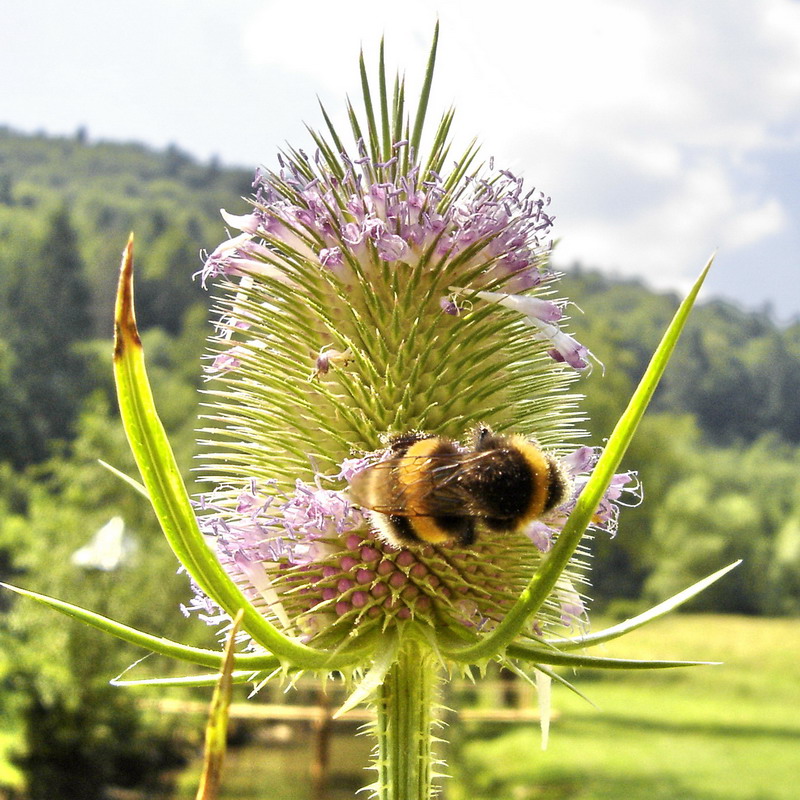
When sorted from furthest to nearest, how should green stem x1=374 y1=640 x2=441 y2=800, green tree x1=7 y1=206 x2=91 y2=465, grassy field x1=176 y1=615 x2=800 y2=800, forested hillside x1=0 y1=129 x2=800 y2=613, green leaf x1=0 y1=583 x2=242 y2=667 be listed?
1. green tree x1=7 y1=206 x2=91 y2=465
2. forested hillside x1=0 y1=129 x2=800 y2=613
3. grassy field x1=176 y1=615 x2=800 y2=800
4. green stem x1=374 y1=640 x2=441 y2=800
5. green leaf x1=0 y1=583 x2=242 y2=667

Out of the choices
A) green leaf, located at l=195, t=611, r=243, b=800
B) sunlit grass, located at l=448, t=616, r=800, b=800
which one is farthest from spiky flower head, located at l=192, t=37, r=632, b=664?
sunlit grass, located at l=448, t=616, r=800, b=800

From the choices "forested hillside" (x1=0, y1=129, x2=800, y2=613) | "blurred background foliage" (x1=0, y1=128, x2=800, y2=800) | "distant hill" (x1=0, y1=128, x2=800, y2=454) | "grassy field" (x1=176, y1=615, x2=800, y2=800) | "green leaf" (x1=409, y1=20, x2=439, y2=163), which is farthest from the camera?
"distant hill" (x1=0, y1=128, x2=800, y2=454)

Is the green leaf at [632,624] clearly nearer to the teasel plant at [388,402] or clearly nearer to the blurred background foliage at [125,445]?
the teasel plant at [388,402]

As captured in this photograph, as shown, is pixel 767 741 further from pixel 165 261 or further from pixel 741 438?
pixel 165 261

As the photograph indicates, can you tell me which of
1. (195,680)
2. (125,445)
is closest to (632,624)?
(195,680)

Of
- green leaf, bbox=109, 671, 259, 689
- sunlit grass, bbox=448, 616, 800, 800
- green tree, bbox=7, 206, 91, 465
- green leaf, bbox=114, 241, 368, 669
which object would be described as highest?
green tree, bbox=7, 206, 91, 465

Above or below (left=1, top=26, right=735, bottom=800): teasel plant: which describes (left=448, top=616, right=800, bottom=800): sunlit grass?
below

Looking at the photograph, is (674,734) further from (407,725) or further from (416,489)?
(416,489)

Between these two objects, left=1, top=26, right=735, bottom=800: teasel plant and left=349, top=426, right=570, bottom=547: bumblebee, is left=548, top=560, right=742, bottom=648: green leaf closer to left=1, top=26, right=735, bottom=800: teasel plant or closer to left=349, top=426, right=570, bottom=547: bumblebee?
left=1, top=26, right=735, bottom=800: teasel plant
